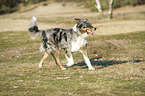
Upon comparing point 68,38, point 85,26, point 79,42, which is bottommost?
point 79,42

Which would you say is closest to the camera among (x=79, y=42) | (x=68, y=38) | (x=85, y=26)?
(x=85, y=26)

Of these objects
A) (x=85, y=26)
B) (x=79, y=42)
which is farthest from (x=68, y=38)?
(x=85, y=26)

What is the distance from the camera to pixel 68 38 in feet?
41.8

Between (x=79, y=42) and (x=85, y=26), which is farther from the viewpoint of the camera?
(x=79, y=42)

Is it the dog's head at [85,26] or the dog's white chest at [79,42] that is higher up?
the dog's head at [85,26]

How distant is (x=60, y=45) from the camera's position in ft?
42.6

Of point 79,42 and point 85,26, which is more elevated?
point 85,26

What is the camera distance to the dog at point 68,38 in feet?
39.8

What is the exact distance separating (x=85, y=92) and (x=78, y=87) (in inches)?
30.4

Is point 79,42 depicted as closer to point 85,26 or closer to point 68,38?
point 68,38

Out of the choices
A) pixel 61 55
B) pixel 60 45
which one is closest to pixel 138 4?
pixel 61 55

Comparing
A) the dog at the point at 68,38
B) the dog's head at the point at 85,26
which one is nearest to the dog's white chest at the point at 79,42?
the dog at the point at 68,38

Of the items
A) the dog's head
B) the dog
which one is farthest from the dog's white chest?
the dog's head

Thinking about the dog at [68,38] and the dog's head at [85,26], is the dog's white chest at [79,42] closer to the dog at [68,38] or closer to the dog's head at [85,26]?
the dog at [68,38]
